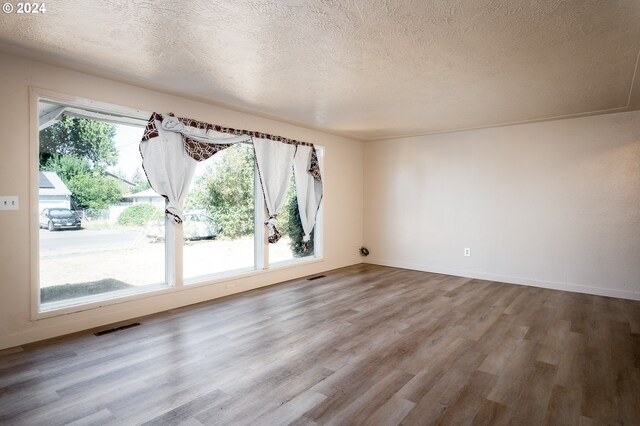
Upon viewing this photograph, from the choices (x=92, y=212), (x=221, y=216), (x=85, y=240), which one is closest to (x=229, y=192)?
(x=221, y=216)

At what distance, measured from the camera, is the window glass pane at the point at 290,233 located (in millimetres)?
5498

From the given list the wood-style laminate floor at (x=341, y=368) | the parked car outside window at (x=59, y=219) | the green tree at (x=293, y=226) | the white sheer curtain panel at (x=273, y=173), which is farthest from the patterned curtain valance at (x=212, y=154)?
the wood-style laminate floor at (x=341, y=368)

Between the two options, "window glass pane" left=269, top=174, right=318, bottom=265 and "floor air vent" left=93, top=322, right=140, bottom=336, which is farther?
"window glass pane" left=269, top=174, right=318, bottom=265

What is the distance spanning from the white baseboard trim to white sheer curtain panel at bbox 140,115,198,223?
416 centimetres

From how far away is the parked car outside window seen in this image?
320cm

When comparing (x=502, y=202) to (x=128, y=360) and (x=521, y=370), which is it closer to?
(x=521, y=370)

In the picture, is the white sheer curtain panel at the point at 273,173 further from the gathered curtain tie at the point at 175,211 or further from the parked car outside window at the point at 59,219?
the parked car outside window at the point at 59,219

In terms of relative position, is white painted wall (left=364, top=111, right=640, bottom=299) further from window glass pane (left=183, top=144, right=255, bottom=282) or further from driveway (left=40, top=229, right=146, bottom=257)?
driveway (left=40, top=229, right=146, bottom=257)

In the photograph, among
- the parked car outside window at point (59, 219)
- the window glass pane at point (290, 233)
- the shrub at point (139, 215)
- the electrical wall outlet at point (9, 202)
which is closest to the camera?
the electrical wall outlet at point (9, 202)

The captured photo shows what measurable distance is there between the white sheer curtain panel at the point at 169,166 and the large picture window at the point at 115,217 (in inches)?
5.6

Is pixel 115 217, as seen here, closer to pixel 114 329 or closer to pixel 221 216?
pixel 114 329

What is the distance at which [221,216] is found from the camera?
4.64 metres

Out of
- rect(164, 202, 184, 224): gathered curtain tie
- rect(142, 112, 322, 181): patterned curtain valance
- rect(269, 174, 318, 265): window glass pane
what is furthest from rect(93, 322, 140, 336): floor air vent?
rect(269, 174, 318, 265): window glass pane

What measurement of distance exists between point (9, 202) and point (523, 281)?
20.7 feet
